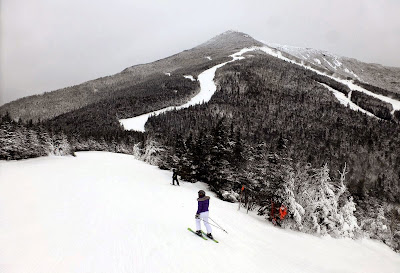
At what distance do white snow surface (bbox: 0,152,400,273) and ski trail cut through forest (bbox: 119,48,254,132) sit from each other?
8162 centimetres

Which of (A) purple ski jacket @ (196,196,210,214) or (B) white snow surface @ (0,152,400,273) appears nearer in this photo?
(B) white snow surface @ (0,152,400,273)

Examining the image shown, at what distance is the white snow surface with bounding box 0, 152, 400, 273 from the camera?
7.09 meters

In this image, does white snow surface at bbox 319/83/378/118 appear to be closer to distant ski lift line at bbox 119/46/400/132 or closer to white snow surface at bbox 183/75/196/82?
distant ski lift line at bbox 119/46/400/132

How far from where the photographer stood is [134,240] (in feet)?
28.4

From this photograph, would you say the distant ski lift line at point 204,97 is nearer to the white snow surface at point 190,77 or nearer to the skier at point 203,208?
the white snow surface at point 190,77

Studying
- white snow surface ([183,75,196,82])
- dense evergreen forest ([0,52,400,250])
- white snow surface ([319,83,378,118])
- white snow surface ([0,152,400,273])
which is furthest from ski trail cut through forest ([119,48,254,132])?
white snow surface ([0,152,400,273])

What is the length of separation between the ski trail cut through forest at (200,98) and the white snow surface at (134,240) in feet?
268

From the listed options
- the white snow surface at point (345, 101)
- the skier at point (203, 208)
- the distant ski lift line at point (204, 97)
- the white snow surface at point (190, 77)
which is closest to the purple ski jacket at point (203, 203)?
the skier at point (203, 208)

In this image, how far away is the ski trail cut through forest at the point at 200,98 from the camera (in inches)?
4038

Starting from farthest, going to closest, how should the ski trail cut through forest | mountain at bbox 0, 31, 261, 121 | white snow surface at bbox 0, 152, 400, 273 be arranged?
mountain at bbox 0, 31, 261, 121 < the ski trail cut through forest < white snow surface at bbox 0, 152, 400, 273

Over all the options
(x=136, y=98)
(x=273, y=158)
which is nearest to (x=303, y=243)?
(x=273, y=158)

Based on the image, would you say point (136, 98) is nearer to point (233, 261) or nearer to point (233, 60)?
point (233, 60)

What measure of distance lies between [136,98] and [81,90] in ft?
214

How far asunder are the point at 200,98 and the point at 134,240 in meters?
129
